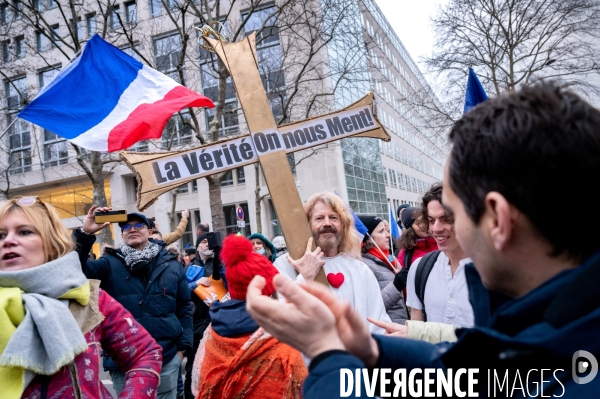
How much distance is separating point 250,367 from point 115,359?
64 centimetres

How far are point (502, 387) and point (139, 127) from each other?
12.7ft

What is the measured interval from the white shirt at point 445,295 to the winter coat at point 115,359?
1.63 metres

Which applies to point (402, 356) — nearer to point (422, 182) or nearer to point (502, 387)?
point (502, 387)

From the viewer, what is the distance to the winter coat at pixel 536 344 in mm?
771

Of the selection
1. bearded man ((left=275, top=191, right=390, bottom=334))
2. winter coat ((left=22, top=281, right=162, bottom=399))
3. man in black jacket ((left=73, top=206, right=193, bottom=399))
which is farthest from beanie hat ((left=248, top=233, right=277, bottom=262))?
winter coat ((left=22, top=281, right=162, bottom=399))

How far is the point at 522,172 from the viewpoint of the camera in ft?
2.87

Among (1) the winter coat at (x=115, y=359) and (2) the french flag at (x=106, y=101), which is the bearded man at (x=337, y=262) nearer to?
(1) the winter coat at (x=115, y=359)

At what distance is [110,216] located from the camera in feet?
9.95

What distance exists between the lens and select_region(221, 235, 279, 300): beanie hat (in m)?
2.25

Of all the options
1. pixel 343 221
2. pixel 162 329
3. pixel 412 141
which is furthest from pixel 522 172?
pixel 412 141

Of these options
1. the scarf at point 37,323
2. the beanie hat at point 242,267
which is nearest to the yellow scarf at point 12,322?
the scarf at point 37,323

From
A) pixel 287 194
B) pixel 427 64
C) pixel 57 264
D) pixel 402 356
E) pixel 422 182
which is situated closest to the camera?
pixel 402 356

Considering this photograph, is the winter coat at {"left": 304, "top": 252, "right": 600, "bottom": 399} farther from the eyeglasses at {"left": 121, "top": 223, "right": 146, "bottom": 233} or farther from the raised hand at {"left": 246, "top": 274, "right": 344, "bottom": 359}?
the eyeglasses at {"left": 121, "top": 223, "right": 146, "bottom": 233}

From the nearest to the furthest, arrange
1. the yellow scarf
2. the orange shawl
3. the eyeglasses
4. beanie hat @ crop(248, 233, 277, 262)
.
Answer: the yellow scarf
the orange shawl
the eyeglasses
beanie hat @ crop(248, 233, 277, 262)
